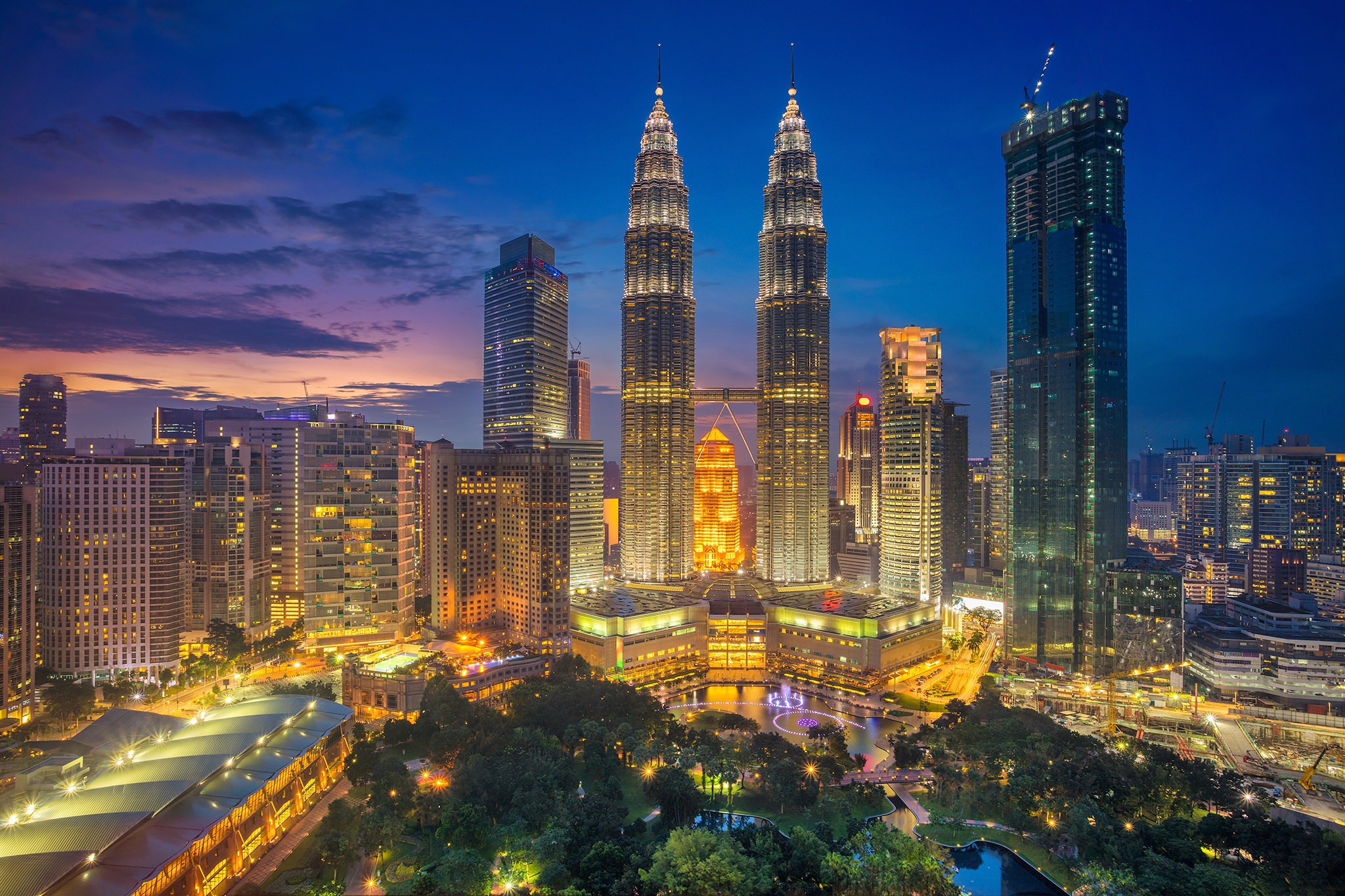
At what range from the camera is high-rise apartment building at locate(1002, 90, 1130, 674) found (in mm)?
50438

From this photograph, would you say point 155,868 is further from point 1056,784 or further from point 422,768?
point 1056,784

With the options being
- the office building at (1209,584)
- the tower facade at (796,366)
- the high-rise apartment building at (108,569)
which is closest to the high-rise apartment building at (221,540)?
the high-rise apartment building at (108,569)

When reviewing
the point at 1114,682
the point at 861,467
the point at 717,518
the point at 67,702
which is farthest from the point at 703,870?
the point at 861,467

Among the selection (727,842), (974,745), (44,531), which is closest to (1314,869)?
(974,745)

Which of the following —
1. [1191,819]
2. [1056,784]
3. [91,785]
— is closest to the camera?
[91,785]

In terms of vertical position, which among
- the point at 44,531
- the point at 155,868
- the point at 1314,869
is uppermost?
the point at 44,531

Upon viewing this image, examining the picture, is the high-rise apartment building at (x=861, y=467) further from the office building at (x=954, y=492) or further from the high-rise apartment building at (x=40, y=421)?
the high-rise apartment building at (x=40, y=421)

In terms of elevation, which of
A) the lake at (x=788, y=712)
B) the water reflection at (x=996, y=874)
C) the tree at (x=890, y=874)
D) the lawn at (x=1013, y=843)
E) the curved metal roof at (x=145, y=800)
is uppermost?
the curved metal roof at (x=145, y=800)

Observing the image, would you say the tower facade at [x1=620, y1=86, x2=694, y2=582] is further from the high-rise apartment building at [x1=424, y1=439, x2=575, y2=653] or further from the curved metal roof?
the curved metal roof

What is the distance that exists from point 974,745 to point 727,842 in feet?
61.9

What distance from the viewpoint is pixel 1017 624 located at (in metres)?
52.9

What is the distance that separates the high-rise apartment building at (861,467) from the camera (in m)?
103

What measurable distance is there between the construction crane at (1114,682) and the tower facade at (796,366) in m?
29.7

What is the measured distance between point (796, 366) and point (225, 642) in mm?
56158
